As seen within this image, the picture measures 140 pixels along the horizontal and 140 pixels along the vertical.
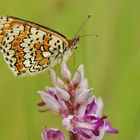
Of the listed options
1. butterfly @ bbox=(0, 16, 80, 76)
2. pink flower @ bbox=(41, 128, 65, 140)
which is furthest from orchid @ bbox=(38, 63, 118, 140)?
butterfly @ bbox=(0, 16, 80, 76)

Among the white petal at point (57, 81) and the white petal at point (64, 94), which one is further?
the white petal at point (57, 81)

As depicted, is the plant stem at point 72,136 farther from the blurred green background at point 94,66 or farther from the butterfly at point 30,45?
the blurred green background at point 94,66

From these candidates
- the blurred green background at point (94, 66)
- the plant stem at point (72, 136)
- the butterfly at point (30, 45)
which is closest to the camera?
the plant stem at point (72, 136)

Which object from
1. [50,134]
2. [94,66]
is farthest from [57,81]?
[94,66]

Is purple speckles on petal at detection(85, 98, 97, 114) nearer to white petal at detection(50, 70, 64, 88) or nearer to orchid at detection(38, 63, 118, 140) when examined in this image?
orchid at detection(38, 63, 118, 140)

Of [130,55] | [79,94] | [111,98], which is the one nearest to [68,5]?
[130,55]

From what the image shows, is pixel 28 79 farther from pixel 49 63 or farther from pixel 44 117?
pixel 49 63

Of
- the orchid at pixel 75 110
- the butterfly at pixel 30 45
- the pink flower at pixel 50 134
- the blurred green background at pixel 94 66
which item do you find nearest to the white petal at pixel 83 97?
the orchid at pixel 75 110
